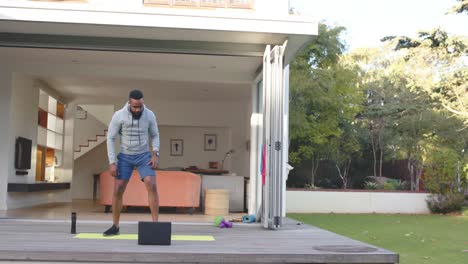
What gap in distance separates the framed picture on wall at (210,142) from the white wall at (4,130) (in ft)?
19.6

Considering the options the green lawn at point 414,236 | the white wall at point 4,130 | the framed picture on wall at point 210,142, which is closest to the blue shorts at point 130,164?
the green lawn at point 414,236

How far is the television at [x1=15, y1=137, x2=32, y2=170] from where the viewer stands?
412 inches

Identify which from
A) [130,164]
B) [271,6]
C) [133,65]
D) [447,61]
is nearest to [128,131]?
[130,164]

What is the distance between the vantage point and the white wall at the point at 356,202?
15320 mm

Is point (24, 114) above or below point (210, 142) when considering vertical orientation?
above

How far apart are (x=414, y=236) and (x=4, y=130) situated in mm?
6836

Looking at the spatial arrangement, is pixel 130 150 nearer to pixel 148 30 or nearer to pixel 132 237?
pixel 132 237

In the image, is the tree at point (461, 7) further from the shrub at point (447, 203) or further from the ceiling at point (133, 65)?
the ceiling at point (133, 65)

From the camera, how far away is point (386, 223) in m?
12.0

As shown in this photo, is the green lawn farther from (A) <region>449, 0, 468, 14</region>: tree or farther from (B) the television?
(A) <region>449, 0, 468, 14</region>: tree

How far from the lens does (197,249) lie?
4.69 m

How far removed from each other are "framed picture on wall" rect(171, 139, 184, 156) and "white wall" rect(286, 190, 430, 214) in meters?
2.90

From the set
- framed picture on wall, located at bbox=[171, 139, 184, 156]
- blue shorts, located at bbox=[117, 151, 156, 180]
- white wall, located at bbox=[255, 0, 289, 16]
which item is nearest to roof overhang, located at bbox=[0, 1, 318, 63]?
white wall, located at bbox=[255, 0, 289, 16]

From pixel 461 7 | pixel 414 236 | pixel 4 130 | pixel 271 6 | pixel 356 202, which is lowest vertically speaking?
pixel 414 236
